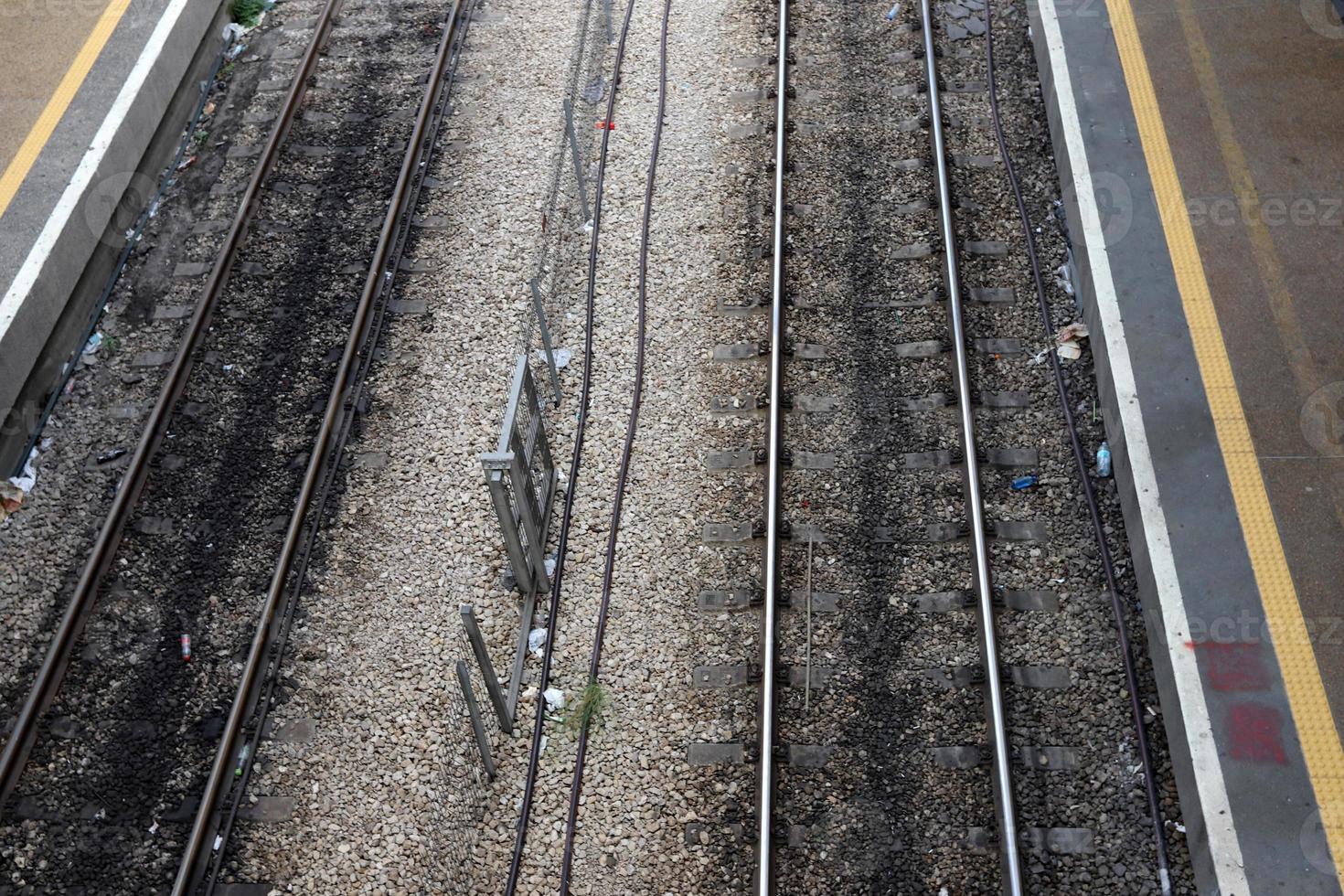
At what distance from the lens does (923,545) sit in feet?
32.8

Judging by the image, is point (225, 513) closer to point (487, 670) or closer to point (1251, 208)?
point (487, 670)

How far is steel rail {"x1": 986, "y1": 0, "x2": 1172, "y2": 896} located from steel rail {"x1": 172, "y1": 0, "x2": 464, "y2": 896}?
6.09 metres

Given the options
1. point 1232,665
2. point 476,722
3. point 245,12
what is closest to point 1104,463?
point 1232,665

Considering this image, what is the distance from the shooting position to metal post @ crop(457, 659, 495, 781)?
842cm

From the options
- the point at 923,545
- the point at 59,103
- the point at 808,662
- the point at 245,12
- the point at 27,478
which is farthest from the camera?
the point at 245,12

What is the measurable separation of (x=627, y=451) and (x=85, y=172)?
251 inches

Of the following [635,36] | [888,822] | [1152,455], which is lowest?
[888,822]

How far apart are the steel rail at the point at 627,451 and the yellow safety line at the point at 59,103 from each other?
6.18 meters

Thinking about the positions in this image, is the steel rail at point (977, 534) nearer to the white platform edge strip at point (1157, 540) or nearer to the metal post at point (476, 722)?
the white platform edge strip at point (1157, 540)

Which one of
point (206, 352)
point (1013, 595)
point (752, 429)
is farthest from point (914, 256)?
point (206, 352)

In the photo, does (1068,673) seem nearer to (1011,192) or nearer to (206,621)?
(1011,192)

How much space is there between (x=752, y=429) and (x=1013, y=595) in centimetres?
261

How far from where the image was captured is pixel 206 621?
9891 mm

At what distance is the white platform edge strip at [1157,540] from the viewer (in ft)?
26.5
